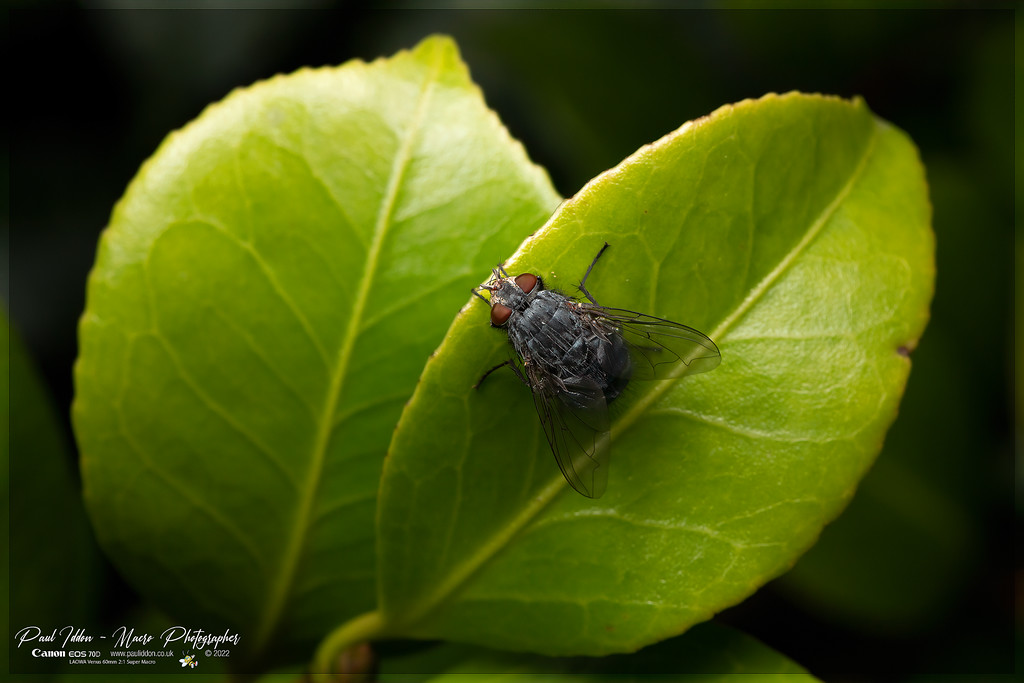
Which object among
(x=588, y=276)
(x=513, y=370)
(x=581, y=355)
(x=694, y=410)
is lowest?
(x=581, y=355)

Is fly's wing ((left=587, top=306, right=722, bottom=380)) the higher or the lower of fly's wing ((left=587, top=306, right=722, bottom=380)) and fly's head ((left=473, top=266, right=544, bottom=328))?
the lower

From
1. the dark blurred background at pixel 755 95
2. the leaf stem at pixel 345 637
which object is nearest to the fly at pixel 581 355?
the leaf stem at pixel 345 637

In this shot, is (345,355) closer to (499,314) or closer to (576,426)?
(499,314)

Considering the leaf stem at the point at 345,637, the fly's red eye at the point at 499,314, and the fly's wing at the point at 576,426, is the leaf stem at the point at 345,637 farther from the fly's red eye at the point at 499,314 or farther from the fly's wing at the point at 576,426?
the fly's red eye at the point at 499,314

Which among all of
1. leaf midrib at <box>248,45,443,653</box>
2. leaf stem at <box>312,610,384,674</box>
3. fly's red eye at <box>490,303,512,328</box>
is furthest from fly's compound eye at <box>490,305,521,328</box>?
leaf stem at <box>312,610,384,674</box>

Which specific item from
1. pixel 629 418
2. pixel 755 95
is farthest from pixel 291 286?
pixel 755 95

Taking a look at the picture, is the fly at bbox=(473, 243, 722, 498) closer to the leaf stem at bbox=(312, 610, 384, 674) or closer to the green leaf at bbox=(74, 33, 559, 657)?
the green leaf at bbox=(74, 33, 559, 657)
